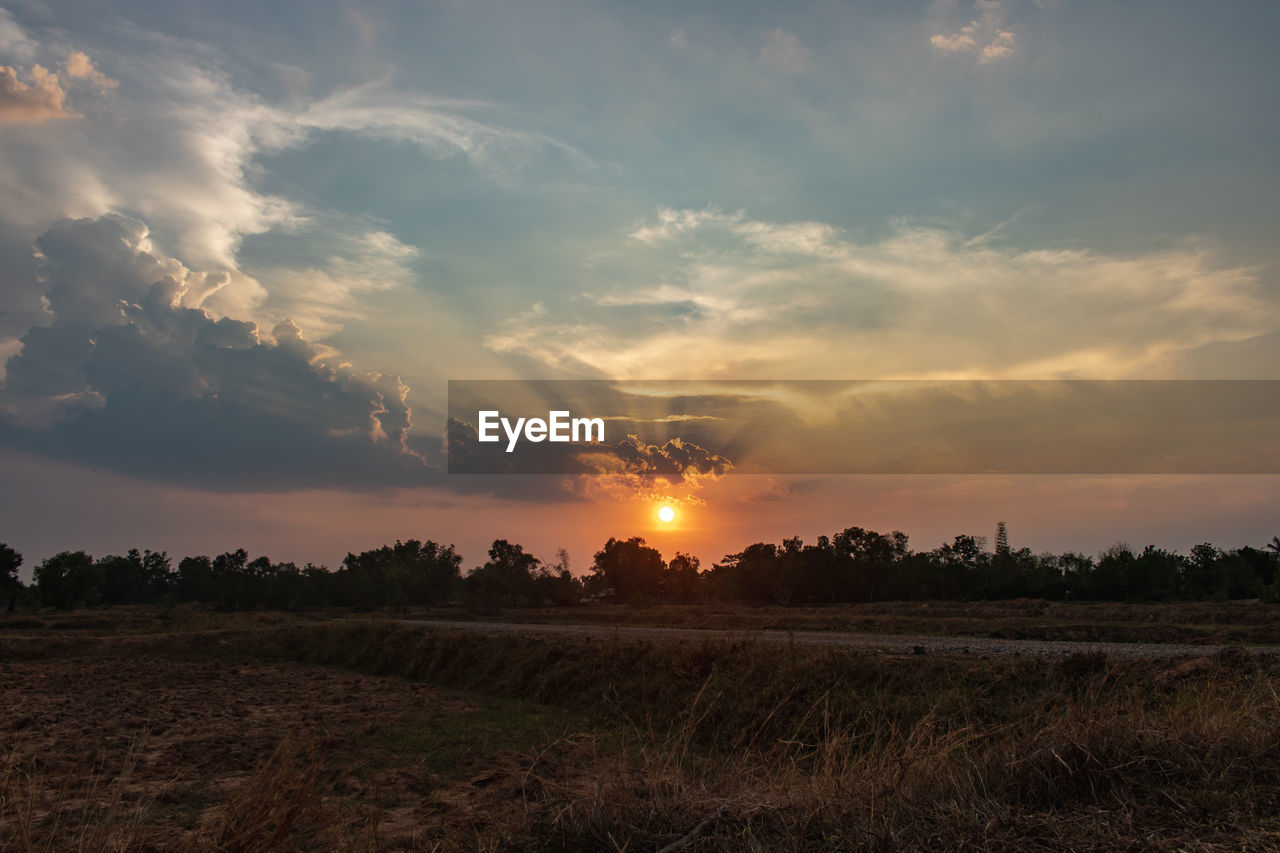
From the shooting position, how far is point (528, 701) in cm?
2267

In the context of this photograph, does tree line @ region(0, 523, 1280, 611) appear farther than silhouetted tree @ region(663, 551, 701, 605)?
No

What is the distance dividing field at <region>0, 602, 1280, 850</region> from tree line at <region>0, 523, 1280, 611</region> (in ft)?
138

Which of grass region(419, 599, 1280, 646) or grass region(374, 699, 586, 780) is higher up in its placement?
grass region(419, 599, 1280, 646)

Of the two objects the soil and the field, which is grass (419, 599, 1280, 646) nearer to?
the field

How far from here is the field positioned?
572 centimetres

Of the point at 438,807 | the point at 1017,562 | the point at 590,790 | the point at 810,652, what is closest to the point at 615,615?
the point at 810,652

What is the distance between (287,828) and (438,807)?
6.08 meters

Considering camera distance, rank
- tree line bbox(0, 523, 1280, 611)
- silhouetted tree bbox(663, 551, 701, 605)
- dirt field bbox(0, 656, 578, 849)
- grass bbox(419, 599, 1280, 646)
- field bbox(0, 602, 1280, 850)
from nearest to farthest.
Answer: field bbox(0, 602, 1280, 850)
dirt field bbox(0, 656, 578, 849)
grass bbox(419, 599, 1280, 646)
tree line bbox(0, 523, 1280, 611)
silhouetted tree bbox(663, 551, 701, 605)

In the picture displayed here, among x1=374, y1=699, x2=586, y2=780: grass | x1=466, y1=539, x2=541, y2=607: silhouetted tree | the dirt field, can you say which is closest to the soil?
the dirt field

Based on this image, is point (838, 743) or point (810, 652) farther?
point (810, 652)

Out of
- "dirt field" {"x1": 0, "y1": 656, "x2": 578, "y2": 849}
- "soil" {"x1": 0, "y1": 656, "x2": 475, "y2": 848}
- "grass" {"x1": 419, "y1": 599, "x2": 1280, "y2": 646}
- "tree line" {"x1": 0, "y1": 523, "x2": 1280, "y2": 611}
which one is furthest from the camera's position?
"tree line" {"x1": 0, "y1": 523, "x2": 1280, "y2": 611}

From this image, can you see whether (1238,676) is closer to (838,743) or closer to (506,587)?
(838,743)

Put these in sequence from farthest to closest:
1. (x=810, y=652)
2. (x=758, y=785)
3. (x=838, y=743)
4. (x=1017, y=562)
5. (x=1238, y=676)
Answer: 1. (x=1017, y=562)
2. (x=810, y=652)
3. (x=1238, y=676)
4. (x=838, y=743)
5. (x=758, y=785)

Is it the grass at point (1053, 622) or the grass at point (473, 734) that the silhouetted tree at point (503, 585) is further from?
the grass at point (473, 734)
